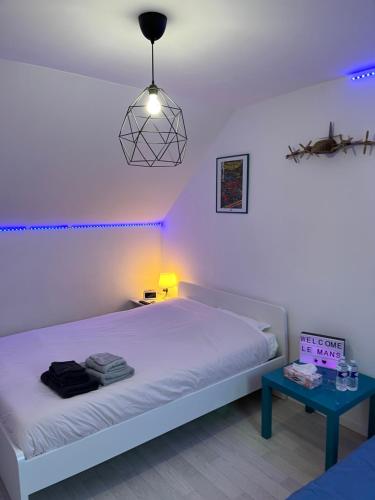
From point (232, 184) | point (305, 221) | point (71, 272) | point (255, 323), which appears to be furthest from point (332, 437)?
point (71, 272)

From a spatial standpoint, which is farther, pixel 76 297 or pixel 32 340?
pixel 76 297

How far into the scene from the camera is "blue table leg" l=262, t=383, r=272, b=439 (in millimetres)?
2518

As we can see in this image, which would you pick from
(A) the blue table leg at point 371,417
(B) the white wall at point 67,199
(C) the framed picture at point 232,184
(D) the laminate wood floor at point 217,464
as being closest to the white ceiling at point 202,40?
(B) the white wall at point 67,199

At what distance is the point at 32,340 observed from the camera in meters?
2.82

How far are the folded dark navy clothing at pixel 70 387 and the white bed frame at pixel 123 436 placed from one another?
0.77 ft

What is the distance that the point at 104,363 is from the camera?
7.20 ft

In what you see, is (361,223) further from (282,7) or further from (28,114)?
(28,114)

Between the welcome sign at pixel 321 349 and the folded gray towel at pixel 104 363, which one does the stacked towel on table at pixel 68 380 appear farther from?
the welcome sign at pixel 321 349

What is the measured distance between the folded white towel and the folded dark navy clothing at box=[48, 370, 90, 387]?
137cm

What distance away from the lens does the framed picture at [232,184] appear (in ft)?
10.8

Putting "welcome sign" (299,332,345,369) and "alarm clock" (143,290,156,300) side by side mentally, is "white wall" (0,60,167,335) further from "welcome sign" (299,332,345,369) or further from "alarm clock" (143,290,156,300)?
"welcome sign" (299,332,345,369)

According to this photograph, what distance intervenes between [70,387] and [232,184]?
2.23 meters

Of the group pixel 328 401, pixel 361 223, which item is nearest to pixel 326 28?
pixel 361 223

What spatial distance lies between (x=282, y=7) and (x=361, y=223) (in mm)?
1472
